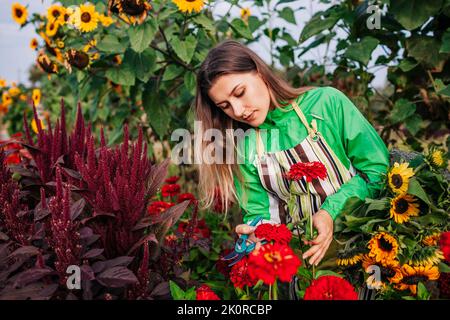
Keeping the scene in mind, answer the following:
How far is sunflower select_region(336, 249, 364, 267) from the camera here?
1364mm

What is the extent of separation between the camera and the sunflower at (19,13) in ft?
11.8

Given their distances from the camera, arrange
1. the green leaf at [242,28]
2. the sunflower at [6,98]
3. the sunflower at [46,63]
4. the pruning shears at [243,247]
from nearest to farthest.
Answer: the pruning shears at [243,247], the green leaf at [242,28], the sunflower at [46,63], the sunflower at [6,98]

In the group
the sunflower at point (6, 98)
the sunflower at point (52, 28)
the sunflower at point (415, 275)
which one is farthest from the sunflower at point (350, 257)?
the sunflower at point (6, 98)

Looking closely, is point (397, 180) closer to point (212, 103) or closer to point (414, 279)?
point (414, 279)

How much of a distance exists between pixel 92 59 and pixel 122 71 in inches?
12.1

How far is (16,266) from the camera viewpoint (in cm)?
116

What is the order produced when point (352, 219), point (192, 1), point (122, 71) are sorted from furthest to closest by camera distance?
point (122, 71) → point (192, 1) → point (352, 219)

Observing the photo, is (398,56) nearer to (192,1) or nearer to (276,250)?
(192,1)

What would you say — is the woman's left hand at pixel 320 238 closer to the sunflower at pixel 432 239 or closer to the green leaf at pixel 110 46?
the sunflower at pixel 432 239

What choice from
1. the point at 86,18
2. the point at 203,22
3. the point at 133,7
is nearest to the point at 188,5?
the point at 203,22

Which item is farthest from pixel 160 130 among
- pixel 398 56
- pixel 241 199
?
pixel 398 56

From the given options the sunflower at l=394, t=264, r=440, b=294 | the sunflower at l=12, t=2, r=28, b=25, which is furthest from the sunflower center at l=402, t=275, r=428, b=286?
the sunflower at l=12, t=2, r=28, b=25

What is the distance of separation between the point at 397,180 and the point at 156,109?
1.46m

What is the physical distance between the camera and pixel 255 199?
1.84 meters
